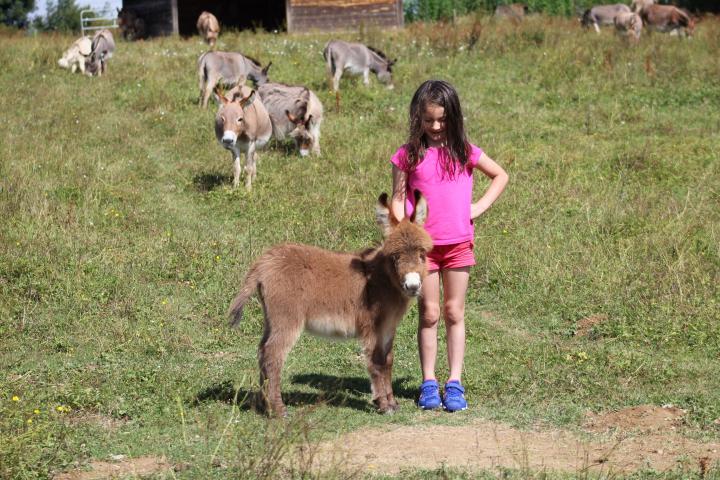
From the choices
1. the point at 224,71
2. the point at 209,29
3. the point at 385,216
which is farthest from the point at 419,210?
the point at 209,29

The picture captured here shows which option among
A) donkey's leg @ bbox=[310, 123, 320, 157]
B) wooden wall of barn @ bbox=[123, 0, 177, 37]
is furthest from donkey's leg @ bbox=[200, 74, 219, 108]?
wooden wall of barn @ bbox=[123, 0, 177, 37]

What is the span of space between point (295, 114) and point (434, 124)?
9.23 metres

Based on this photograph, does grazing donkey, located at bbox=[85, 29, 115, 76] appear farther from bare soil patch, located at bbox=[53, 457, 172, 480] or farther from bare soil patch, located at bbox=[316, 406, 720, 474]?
bare soil patch, located at bbox=[316, 406, 720, 474]

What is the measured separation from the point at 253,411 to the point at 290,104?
1025cm

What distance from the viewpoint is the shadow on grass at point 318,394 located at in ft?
20.5

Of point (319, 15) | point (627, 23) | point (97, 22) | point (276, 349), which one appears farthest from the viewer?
point (97, 22)

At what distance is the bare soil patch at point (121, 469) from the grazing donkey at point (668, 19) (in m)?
24.5

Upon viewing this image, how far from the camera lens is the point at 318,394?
6.54 m

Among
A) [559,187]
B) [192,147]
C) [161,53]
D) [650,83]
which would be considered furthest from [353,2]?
[559,187]

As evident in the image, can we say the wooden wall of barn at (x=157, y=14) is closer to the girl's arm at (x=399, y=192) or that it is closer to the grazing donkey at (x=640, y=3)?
the grazing donkey at (x=640, y=3)

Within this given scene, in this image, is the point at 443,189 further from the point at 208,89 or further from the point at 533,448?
the point at 208,89

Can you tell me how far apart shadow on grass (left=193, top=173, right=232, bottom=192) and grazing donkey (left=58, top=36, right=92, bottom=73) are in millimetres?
9275

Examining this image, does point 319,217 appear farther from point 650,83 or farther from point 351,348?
point 650,83

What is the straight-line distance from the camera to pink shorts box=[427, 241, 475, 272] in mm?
6191
